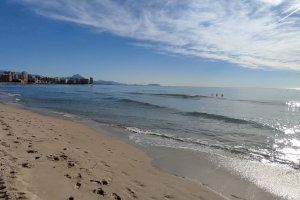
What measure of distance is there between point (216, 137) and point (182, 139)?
2.53 meters

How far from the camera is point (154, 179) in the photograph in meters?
8.72

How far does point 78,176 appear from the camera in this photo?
7719mm

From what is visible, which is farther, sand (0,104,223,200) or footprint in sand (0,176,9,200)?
sand (0,104,223,200)

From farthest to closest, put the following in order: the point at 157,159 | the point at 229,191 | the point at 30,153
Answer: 1. the point at 157,159
2. the point at 30,153
3. the point at 229,191

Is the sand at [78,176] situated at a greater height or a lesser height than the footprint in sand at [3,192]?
lesser

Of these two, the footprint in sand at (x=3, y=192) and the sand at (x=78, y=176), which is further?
the sand at (x=78, y=176)

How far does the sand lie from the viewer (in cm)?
645

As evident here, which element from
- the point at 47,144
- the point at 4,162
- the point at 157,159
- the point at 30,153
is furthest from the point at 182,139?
the point at 4,162

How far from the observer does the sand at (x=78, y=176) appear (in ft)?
21.1

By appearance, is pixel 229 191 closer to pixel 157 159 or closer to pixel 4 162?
pixel 157 159

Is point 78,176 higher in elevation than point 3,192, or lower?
lower

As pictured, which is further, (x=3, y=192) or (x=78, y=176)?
(x=78, y=176)

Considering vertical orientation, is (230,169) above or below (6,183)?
below

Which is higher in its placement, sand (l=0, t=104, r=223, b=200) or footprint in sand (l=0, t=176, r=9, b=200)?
footprint in sand (l=0, t=176, r=9, b=200)
